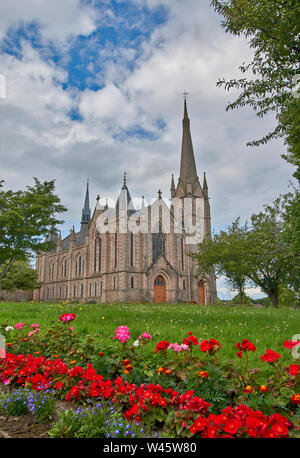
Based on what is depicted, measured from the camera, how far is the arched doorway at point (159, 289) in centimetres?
4169

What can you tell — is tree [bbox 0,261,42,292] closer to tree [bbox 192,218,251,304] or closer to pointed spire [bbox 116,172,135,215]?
pointed spire [bbox 116,172,135,215]

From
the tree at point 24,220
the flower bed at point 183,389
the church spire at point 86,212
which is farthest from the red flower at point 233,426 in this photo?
the church spire at point 86,212

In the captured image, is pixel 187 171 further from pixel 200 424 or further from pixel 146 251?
pixel 200 424

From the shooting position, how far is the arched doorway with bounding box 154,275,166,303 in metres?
41.7

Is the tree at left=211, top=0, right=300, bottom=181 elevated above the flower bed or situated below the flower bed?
above

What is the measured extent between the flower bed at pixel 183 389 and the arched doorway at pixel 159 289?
36829mm

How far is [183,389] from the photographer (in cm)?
403

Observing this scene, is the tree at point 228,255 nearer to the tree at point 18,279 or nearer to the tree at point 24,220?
the tree at point 24,220

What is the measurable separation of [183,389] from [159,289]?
1517 inches

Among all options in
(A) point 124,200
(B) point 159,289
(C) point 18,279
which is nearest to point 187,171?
(A) point 124,200

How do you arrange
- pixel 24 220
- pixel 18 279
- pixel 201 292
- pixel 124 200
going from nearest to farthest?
pixel 24 220, pixel 18 279, pixel 124 200, pixel 201 292

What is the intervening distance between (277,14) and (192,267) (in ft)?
131

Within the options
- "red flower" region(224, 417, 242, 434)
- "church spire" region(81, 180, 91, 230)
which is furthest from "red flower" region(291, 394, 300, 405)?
"church spire" region(81, 180, 91, 230)
